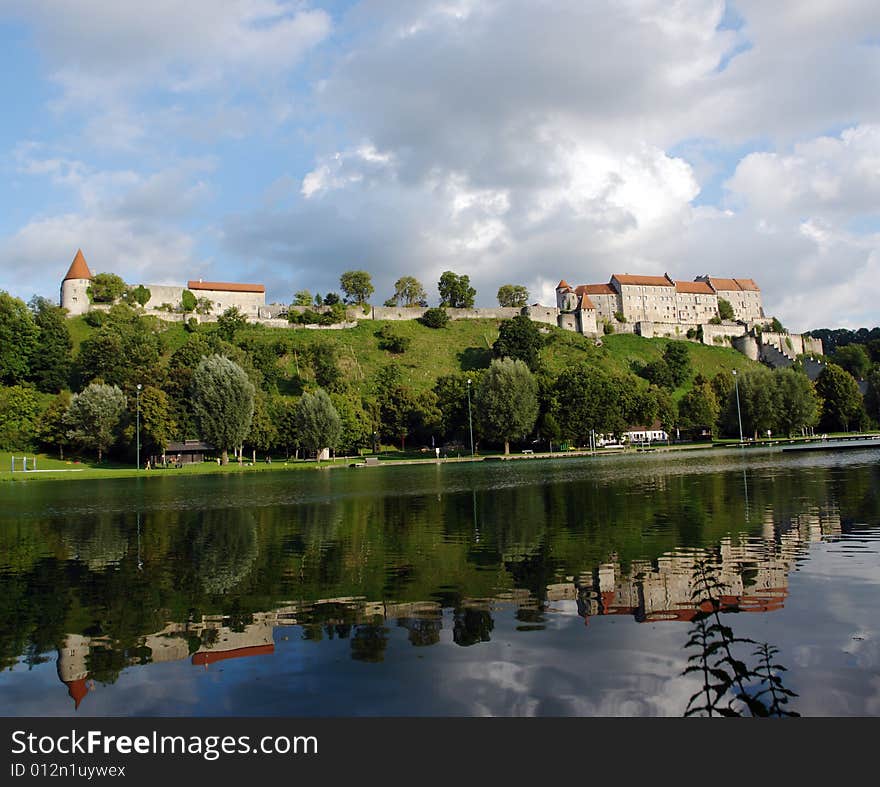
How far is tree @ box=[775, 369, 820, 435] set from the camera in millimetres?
88188

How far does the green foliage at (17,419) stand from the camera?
80938 mm

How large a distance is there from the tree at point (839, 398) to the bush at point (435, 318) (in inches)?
2565

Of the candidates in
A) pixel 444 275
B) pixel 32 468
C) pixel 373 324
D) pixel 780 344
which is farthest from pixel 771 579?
pixel 780 344

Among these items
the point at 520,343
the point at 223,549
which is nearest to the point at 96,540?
the point at 223,549

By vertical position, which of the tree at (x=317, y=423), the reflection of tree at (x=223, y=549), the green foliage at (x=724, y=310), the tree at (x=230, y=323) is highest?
the green foliage at (x=724, y=310)

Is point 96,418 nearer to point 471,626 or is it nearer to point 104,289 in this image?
point 104,289

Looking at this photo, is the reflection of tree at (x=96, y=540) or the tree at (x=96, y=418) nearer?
the reflection of tree at (x=96, y=540)

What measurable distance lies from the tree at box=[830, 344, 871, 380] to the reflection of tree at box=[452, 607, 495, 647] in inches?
6816

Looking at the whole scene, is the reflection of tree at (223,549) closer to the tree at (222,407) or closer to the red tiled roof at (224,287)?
the tree at (222,407)

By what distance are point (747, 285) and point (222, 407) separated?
148m

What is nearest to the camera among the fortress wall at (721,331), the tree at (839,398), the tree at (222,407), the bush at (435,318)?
the tree at (222,407)

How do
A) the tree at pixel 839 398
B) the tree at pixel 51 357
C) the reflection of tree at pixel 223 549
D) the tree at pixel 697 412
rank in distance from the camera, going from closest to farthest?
the reflection of tree at pixel 223 549
the tree at pixel 51 357
the tree at pixel 839 398
the tree at pixel 697 412

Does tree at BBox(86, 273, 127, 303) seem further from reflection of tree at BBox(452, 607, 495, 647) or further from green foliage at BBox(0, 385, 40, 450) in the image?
reflection of tree at BBox(452, 607, 495, 647)

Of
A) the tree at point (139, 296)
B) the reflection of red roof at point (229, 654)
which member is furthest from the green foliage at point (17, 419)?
the reflection of red roof at point (229, 654)
